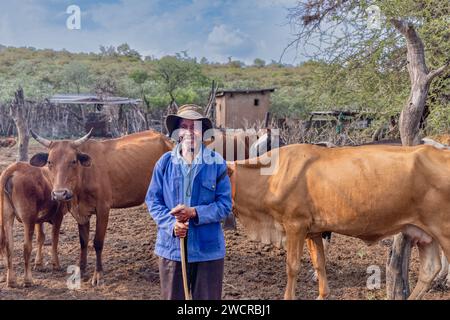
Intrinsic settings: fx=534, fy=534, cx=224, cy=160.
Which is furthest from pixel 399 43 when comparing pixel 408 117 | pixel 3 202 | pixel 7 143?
pixel 7 143

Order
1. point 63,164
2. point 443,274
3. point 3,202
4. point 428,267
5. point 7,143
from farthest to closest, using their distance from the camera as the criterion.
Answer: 1. point 7,143
2. point 443,274
3. point 3,202
4. point 63,164
5. point 428,267

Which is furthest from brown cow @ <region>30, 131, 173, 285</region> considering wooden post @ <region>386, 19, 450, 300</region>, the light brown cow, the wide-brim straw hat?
wooden post @ <region>386, 19, 450, 300</region>

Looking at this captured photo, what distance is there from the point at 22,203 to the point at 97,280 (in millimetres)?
1254

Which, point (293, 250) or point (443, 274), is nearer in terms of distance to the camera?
point (293, 250)

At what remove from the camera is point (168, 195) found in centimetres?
399

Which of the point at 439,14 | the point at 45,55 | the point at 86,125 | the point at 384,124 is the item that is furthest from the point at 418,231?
the point at 45,55

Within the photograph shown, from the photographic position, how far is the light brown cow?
518 centimetres

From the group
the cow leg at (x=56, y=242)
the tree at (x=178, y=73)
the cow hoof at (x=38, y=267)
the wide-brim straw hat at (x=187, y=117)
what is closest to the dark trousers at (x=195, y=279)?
the wide-brim straw hat at (x=187, y=117)

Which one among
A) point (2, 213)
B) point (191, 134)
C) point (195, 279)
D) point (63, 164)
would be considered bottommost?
point (195, 279)

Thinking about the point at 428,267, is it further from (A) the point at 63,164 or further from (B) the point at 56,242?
(B) the point at 56,242

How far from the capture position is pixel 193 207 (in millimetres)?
3838


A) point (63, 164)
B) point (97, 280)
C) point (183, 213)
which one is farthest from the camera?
point (97, 280)
